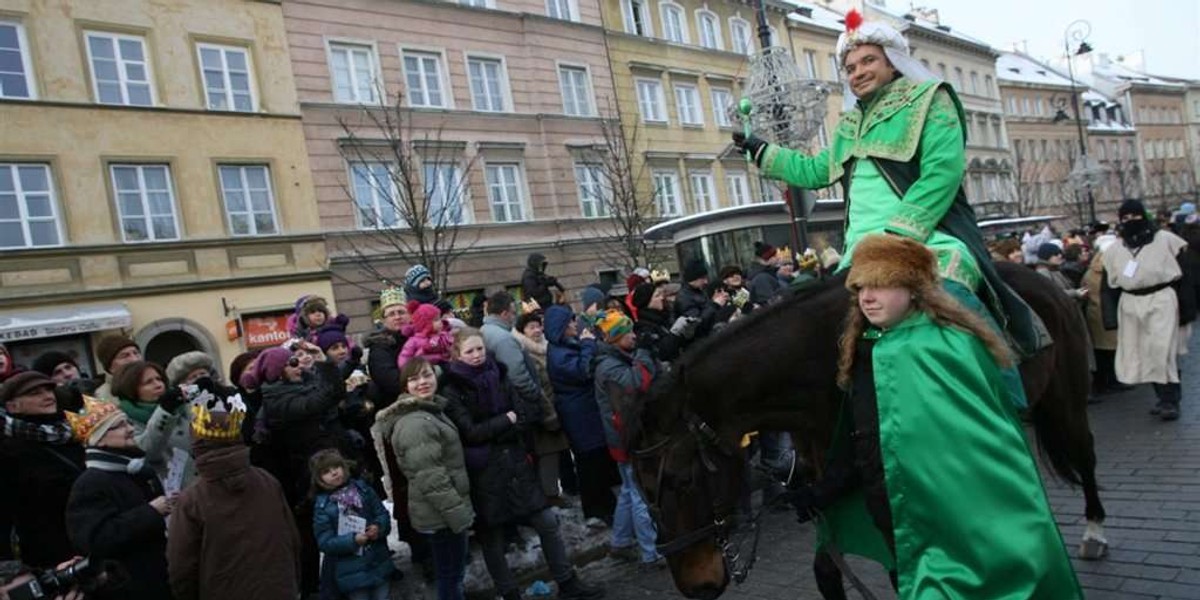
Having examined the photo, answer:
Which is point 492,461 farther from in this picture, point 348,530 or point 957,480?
point 957,480

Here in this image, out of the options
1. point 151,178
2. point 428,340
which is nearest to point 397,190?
point 151,178

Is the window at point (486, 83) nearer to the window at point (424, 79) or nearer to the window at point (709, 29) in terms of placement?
the window at point (424, 79)

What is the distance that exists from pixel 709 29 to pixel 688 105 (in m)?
4.30

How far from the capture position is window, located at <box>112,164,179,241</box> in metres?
17.1

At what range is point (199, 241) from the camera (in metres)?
17.8

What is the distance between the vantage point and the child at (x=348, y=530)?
4.74 meters

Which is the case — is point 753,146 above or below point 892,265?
above

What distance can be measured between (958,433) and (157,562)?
390cm

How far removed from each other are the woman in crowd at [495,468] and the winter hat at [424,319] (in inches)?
21.0

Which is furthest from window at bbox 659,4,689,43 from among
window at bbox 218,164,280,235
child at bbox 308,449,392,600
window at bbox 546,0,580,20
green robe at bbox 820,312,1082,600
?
green robe at bbox 820,312,1082,600

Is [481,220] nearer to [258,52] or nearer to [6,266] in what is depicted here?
[258,52]

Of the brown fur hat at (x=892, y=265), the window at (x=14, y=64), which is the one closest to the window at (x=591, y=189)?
the window at (x=14, y=64)

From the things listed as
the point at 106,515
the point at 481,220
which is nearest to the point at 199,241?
the point at 481,220

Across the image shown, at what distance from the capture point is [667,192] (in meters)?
29.5
